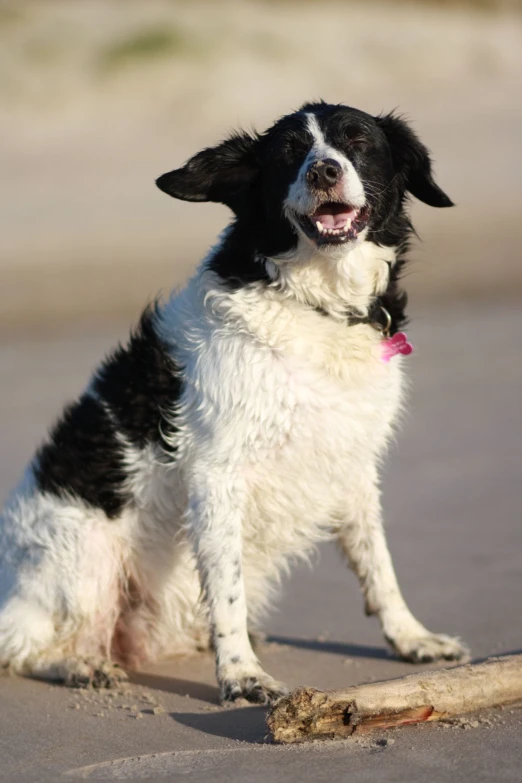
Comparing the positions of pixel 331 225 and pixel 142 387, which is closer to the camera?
pixel 331 225

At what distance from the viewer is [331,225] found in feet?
15.1

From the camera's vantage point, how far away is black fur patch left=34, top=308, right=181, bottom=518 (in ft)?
15.7

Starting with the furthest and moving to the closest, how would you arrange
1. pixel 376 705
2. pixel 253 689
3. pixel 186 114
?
1. pixel 186 114
2. pixel 253 689
3. pixel 376 705

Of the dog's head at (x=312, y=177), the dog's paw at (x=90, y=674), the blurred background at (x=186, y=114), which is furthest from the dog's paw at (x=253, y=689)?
the blurred background at (x=186, y=114)

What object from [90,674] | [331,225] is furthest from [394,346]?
[90,674]

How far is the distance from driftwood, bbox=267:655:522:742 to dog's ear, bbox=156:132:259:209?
6.73 feet

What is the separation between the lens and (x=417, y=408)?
8867 millimetres

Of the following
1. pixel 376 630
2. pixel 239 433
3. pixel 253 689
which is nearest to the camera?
pixel 253 689

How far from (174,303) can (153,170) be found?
18.5 metres

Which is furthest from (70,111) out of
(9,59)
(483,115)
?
(483,115)

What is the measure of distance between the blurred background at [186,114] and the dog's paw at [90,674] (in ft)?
28.4

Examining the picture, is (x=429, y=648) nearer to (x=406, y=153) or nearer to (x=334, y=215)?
(x=334, y=215)

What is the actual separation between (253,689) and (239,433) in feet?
3.10

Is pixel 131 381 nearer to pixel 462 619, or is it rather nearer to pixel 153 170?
pixel 462 619
